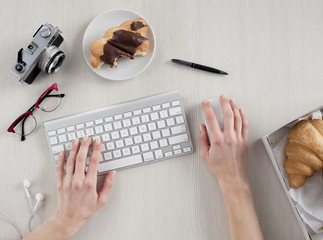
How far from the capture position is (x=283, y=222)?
877 millimetres

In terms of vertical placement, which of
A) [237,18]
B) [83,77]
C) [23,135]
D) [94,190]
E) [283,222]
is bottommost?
[283,222]

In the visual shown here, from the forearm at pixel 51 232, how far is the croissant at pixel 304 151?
680mm

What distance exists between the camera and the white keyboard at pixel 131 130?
2.86 feet

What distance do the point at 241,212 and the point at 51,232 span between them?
1.86ft

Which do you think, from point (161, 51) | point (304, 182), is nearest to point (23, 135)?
point (161, 51)

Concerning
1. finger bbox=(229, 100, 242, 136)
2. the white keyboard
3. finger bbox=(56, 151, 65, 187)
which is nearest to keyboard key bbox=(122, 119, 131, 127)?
the white keyboard

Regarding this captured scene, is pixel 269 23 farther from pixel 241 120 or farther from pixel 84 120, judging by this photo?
pixel 84 120

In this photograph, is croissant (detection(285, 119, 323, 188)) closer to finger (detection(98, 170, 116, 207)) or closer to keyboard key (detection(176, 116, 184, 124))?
keyboard key (detection(176, 116, 184, 124))

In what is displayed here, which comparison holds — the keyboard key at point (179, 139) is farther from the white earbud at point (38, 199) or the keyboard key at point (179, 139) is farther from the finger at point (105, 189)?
the white earbud at point (38, 199)

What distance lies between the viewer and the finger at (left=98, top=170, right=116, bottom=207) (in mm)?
858

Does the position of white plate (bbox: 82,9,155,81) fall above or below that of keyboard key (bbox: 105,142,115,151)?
above

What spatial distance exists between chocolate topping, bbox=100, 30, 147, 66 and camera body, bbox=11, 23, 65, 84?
0.14 m

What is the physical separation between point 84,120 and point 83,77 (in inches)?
5.5

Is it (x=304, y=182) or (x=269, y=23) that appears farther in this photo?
(x=269, y=23)
